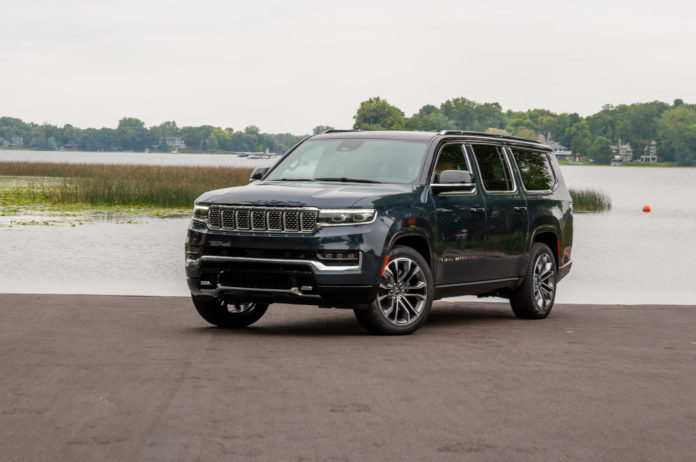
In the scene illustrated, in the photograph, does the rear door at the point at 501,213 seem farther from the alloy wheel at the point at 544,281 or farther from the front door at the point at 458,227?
the alloy wheel at the point at 544,281

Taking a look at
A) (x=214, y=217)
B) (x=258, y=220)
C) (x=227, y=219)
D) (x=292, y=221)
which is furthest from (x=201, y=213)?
(x=292, y=221)

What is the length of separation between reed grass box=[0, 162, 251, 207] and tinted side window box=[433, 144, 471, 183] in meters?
27.9

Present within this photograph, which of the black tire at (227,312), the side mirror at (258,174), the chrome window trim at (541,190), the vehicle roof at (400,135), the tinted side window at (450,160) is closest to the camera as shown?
the black tire at (227,312)

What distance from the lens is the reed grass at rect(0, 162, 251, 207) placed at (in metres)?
39.9

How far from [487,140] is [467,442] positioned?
22.6 ft

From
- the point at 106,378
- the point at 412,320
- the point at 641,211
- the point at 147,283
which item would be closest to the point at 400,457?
the point at 106,378

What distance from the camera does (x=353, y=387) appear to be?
7793 mm

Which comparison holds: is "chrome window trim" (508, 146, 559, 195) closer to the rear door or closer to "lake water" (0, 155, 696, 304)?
the rear door

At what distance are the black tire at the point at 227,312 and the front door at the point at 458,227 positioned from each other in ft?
6.21

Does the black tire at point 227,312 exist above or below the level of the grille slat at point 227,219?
below

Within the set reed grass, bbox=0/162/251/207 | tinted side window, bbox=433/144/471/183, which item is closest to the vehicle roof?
tinted side window, bbox=433/144/471/183

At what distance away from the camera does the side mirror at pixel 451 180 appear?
11180 millimetres

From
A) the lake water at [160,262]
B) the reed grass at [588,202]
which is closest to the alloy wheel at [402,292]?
the lake water at [160,262]

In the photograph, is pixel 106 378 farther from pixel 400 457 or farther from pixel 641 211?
pixel 641 211
